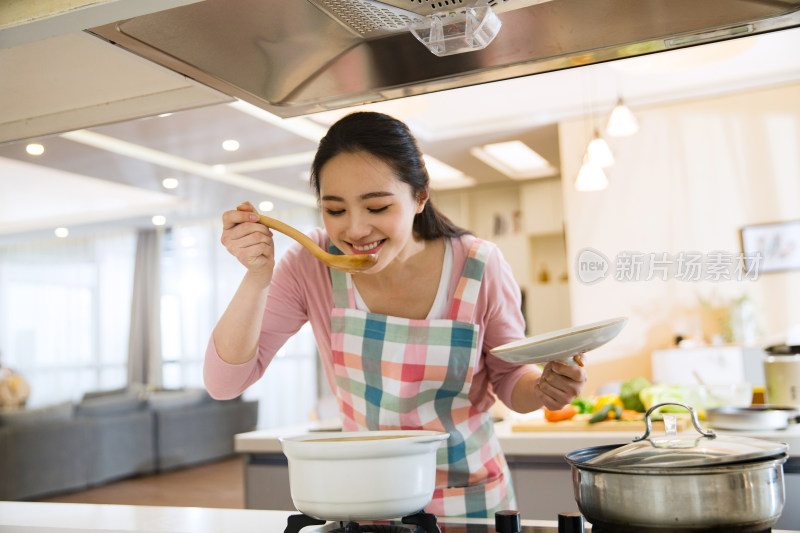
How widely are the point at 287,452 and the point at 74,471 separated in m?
4.70

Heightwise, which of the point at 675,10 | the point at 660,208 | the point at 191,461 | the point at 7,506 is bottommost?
the point at 191,461

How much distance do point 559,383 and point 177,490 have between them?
485 centimetres

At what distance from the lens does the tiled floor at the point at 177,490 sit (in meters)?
4.80

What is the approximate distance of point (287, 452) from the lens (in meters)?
0.77

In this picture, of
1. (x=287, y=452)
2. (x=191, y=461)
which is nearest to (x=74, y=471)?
(x=191, y=461)

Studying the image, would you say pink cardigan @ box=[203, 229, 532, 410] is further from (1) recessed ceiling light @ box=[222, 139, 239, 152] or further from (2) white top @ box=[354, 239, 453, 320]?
(1) recessed ceiling light @ box=[222, 139, 239, 152]

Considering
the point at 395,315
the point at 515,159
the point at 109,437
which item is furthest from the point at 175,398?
the point at 395,315

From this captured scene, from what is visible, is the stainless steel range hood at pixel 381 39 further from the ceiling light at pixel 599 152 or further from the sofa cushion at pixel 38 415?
the sofa cushion at pixel 38 415

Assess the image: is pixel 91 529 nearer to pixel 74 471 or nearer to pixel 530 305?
pixel 74 471

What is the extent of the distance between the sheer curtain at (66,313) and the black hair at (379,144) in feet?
15.0

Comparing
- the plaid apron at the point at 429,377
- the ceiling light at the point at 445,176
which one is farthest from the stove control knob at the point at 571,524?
the ceiling light at the point at 445,176

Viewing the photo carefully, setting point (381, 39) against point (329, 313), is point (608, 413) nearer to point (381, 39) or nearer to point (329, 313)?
point (329, 313)

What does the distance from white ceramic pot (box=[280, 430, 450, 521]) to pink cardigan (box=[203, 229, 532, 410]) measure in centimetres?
48

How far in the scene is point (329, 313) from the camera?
1.30m
